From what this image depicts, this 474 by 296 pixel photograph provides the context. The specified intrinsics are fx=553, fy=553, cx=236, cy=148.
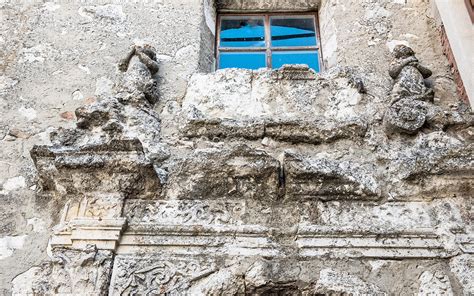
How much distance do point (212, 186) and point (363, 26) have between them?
70.6 inches

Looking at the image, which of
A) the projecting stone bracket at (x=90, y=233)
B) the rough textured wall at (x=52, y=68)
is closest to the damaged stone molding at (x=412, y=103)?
the rough textured wall at (x=52, y=68)

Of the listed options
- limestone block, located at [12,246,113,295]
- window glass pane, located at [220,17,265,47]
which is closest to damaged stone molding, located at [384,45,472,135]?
window glass pane, located at [220,17,265,47]

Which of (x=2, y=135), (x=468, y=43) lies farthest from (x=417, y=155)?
(x=2, y=135)

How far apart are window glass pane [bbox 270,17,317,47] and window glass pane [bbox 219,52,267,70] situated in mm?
181

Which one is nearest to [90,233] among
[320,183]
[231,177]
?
[231,177]

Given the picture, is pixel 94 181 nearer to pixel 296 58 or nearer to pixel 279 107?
pixel 279 107

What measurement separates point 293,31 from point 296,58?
1.03ft

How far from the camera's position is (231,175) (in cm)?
289

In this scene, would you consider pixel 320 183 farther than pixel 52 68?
No

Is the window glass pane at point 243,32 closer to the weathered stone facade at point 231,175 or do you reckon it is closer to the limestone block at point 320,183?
the weathered stone facade at point 231,175

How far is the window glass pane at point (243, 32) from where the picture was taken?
4.13 meters

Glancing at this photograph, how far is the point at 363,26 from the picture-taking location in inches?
154

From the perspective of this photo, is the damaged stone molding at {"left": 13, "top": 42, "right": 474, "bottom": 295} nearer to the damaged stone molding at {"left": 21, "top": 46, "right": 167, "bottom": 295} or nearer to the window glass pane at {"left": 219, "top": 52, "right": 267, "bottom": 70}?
the damaged stone molding at {"left": 21, "top": 46, "right": 167, "bottom": 295}

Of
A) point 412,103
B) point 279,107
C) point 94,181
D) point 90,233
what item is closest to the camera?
point 90,233
